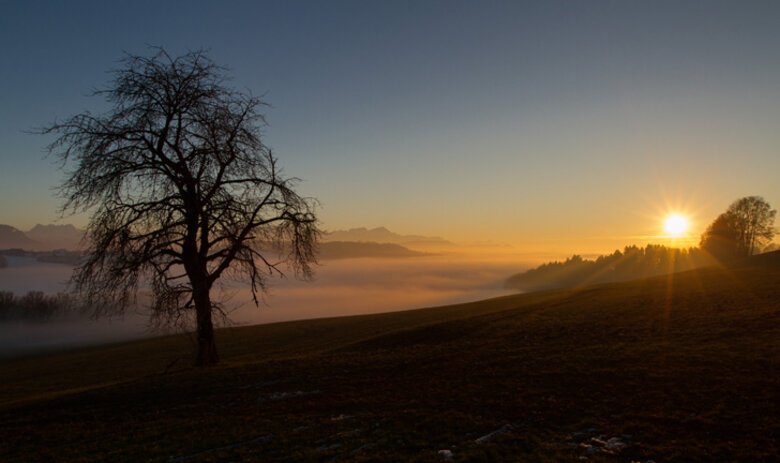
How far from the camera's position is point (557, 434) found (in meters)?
9.34

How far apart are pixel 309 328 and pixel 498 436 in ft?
156

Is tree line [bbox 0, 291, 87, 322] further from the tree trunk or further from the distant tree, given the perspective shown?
the distant tree

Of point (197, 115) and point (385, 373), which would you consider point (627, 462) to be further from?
point (197, 115)

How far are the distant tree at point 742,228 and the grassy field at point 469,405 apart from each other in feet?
235

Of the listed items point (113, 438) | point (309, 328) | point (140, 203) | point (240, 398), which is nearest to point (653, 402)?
point (240, 398)

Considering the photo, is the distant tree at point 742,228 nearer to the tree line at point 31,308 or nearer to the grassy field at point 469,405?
the grassy field at point 469,405

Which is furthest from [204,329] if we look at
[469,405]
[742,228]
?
[742,228]

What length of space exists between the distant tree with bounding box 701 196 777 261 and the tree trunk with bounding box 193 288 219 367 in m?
99.8

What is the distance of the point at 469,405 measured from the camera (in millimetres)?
11867

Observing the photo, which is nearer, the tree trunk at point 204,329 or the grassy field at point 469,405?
the grassy field at point 469,405

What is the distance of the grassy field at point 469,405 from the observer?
8.81 metres

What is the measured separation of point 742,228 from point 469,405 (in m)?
95.9

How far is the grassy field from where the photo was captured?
8.81 metres

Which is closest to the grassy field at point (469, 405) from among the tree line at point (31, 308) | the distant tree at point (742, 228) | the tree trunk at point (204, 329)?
the tree trunk at point (204, 329)
